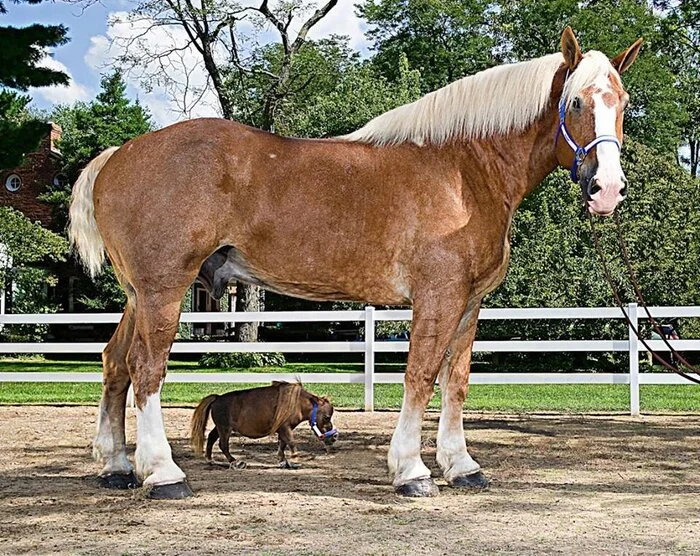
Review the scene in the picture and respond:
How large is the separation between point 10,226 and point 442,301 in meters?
20.4

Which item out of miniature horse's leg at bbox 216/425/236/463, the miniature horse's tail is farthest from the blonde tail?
miniature horse's leg at bbox 216/425/236/463

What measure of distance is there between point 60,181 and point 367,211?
87.2ft

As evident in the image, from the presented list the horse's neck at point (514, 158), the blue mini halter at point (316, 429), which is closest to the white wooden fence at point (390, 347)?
the blue mini halter at point (316, 429)

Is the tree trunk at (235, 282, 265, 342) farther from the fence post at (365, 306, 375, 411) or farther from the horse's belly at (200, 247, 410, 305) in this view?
the horse's belly at (200, 247, 410, 305)

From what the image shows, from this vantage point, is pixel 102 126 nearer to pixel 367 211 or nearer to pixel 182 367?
pixel 182 367

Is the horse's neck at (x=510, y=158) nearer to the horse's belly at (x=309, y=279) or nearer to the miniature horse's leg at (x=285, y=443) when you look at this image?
the horse's belly at (x=309, y=279)

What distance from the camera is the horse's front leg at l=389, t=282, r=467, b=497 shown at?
188 inches

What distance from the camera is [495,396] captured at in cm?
1339

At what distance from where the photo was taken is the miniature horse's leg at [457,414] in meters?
5.11

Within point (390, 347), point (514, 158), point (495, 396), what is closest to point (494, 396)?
point (495, 396)

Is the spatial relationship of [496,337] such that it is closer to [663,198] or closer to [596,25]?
[663,198]

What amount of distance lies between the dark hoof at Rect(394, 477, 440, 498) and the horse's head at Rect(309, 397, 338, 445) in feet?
4.04

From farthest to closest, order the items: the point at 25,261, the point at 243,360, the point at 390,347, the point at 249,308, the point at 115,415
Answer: the point at 25,261 → the point at 243,360 → the point at 249,308 → the point at 390,347 → the point at 115,415

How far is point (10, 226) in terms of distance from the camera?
73.8 feet
